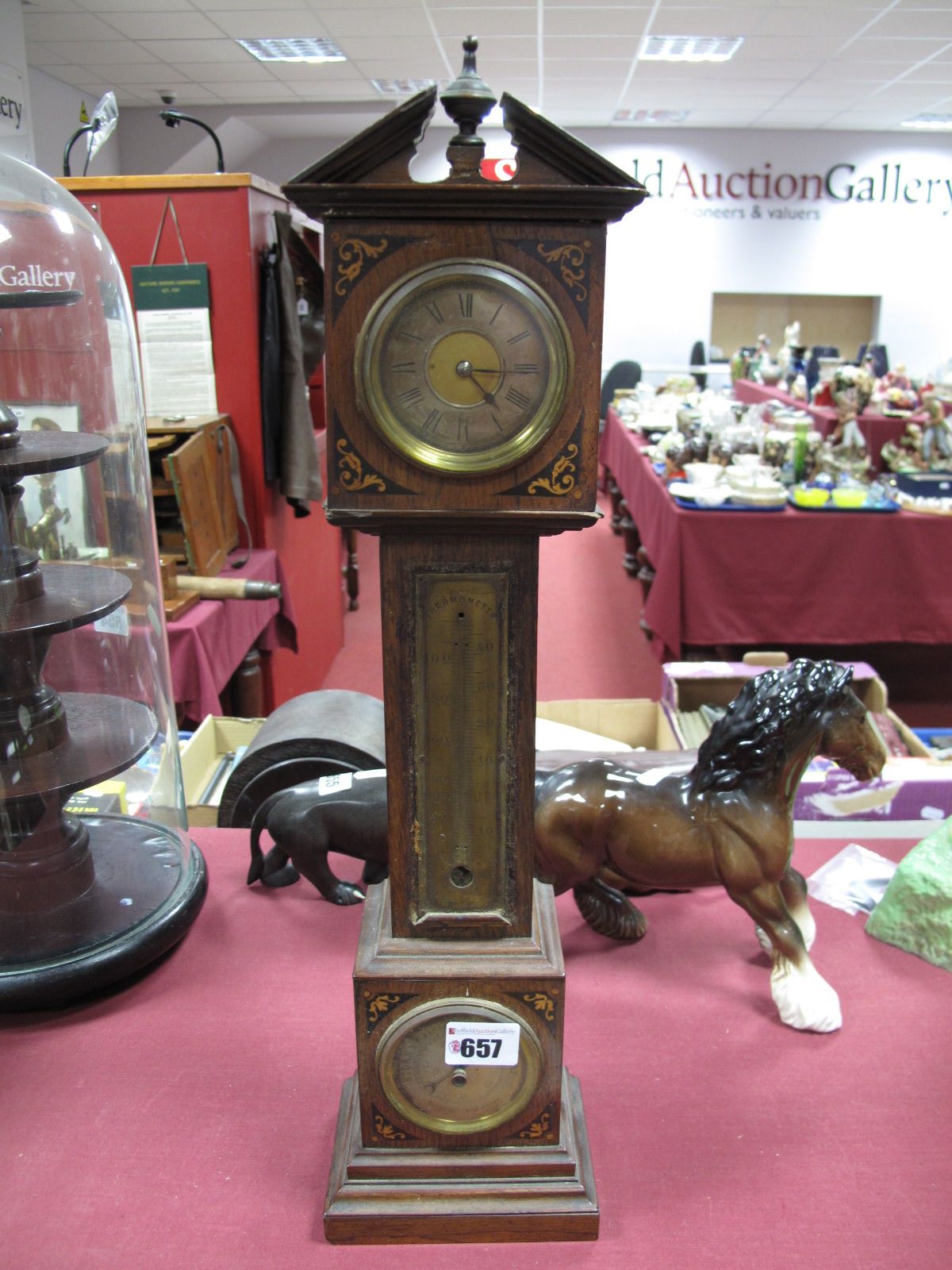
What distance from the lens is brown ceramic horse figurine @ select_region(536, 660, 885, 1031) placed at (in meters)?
1.26

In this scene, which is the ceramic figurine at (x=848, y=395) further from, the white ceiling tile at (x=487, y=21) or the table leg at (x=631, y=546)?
the white ceiling tile at (x=487, y=21)

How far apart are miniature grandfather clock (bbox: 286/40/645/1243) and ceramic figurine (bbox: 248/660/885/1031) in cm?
16

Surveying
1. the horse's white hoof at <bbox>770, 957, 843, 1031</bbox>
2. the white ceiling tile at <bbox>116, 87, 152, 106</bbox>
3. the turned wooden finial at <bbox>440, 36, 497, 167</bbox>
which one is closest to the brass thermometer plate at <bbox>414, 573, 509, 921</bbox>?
the turned wooden finial at <bbox>440, 36, 497, 167</bbox>

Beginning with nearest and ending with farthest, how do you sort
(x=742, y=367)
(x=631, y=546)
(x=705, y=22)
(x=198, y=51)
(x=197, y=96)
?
1. (x=631, y=546)
2. (x=705, y=22)
3. (x=198, y=51)
4. (x=742, y=367)
5. (x=197, y=96)

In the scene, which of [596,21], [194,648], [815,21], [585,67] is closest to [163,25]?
[596,21]

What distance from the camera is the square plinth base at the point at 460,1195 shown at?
3.33 feet

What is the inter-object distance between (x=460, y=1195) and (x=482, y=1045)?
17cm

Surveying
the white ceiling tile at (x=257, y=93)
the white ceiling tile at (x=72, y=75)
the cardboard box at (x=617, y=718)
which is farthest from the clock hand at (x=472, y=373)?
the white ceiling tile at (x=257, y=93)

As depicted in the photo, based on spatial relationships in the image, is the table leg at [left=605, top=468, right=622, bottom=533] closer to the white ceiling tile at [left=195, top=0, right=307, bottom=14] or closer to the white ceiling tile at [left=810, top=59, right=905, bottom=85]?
the white ceiling tile at [left=195, top=0, right=307, bottom=14]

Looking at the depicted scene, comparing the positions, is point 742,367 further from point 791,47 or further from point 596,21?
point 596,21

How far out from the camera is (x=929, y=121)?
955 centimetres


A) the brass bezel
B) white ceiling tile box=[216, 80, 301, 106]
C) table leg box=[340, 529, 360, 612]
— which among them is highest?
white ceiling tile box=[216, 80, 301, 106]

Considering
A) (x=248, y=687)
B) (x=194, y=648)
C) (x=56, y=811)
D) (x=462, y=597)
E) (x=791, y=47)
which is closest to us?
(x=462, y=597)

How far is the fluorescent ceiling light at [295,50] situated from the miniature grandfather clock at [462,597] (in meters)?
7.54
